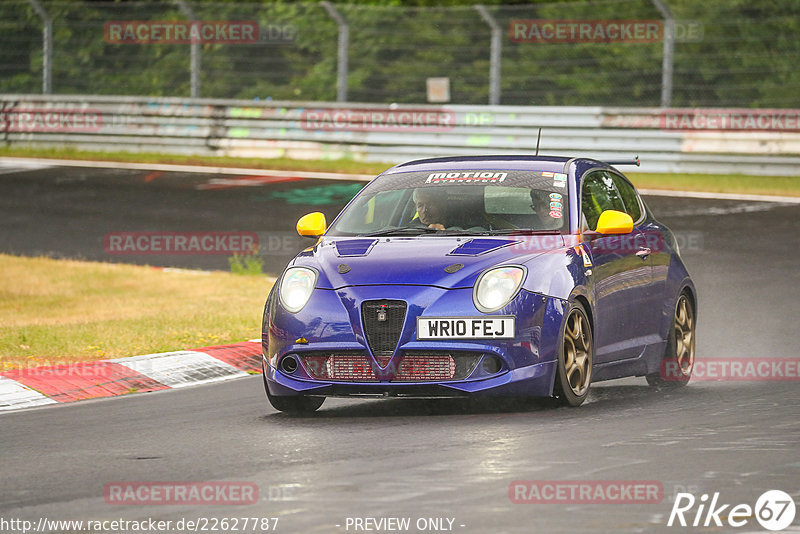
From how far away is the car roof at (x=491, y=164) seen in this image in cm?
983

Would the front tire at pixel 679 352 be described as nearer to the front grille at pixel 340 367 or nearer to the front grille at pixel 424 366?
the front grille at pixel 424 366

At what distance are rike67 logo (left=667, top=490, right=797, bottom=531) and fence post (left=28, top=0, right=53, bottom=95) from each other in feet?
80.0

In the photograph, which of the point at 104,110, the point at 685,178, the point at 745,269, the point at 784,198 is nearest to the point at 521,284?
the point at 745,269

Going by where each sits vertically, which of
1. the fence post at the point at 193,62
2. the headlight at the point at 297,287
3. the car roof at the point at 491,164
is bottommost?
the headlight at the point at 297,287

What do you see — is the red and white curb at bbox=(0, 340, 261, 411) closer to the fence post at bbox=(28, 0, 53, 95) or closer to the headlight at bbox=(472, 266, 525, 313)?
the headlight at bbox=(472, 266, 525, 313)

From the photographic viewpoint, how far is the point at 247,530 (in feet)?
19.4

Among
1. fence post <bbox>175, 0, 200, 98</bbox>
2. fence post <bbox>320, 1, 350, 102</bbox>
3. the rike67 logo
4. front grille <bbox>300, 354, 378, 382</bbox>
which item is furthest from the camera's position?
fence post <bbox>175, 0, 200, 98</bbox>

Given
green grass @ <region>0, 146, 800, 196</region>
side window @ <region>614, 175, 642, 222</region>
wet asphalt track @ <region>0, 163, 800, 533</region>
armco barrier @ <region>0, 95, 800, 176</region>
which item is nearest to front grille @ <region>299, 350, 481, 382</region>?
wet asphalt track @ <region>0, 163, 800, 533</region>

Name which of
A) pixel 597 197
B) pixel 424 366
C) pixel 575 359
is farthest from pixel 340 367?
pixel 597 197

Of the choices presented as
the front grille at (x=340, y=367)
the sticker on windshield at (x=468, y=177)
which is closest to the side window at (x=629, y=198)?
the sticker on windshield at (x=468, y=177)

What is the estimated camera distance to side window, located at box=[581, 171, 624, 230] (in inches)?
381

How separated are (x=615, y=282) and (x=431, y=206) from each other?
1221mm

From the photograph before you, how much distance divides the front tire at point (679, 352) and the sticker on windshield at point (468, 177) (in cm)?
166

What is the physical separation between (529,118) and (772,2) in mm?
4935
